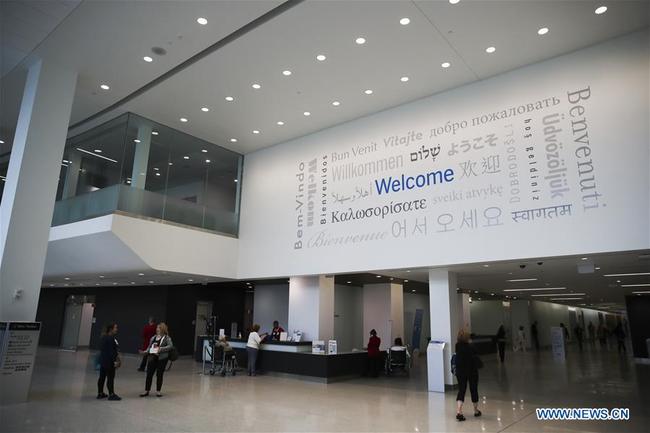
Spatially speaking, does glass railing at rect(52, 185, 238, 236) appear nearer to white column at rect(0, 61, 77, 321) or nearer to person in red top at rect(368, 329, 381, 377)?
white column at rect(0, 61, 77, 321)

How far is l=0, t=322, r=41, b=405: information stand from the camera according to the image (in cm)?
712

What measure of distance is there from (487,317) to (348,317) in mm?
11925

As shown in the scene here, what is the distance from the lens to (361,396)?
8.95m

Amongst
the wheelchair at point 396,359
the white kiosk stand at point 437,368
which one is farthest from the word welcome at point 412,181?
the wheelchair at point 396,359

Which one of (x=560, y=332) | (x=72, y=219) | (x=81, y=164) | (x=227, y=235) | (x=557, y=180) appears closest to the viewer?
(x=557, y=180)

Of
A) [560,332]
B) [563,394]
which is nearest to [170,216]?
[563,394]

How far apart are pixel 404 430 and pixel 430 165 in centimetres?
586

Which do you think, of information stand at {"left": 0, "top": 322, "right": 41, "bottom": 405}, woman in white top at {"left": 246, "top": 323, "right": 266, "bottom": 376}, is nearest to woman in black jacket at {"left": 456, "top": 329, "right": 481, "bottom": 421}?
woman in white top at {"left": 246, "top": 323, "right": 266, "bottom": 376}

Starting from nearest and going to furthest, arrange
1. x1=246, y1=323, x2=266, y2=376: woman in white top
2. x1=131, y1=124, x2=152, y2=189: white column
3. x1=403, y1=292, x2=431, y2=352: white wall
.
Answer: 1. x1=131, y1=124, x2=152, y2=189: white column
2. x1=246, y1=323, x2=266, y2=376: woman in white top
3. x1=403, y1=292, x2=431, y2=352: white wall

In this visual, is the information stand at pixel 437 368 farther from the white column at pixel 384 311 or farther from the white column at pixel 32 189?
the white column at pixel 32 189

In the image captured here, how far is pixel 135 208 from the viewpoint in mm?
10828

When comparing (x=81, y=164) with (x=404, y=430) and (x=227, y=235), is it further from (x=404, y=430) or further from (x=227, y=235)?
(x=404, y=430)

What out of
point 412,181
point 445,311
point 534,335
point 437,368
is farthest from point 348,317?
point 534,335

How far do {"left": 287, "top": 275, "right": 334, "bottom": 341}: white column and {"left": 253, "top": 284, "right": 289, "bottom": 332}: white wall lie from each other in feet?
14.9
